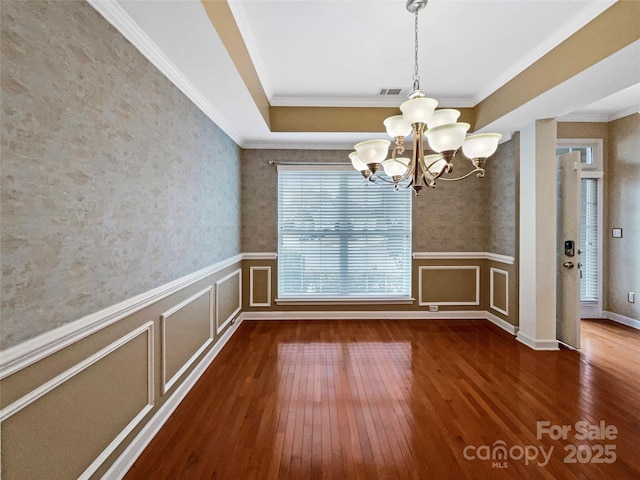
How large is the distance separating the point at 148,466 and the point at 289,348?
5.58 feet

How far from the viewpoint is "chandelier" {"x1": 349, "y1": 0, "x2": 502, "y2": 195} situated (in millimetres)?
1556

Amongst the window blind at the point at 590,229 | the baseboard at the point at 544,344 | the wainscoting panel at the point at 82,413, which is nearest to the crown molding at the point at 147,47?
the wainscoting panel at the point at 82,413

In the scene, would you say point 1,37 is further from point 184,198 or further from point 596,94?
point 596,94

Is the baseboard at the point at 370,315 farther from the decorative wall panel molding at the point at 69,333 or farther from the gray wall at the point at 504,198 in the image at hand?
the decorative wall panel molding at the point at 69,333

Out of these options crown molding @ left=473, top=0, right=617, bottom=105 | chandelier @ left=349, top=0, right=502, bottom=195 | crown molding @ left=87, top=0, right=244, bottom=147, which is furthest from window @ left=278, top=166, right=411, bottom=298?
chandelier @ left=349, top=0, right=502, bottom=195

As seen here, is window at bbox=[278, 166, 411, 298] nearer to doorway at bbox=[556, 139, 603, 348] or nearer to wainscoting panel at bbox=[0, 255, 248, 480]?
wainscoting panel at bbox=[0, 255, 248, 480]

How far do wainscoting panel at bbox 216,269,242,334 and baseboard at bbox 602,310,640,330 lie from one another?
16.9 feet

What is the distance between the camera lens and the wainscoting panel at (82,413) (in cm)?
104

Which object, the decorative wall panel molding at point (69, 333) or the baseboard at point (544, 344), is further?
the baseboard at point (544, 344)

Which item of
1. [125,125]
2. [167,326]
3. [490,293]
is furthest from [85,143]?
[490,293]

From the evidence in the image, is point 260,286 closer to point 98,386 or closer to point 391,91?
point 98,386

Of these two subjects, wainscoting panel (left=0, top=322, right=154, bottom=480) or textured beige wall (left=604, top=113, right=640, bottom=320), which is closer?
wainscoting panel (left=0, top=322, right=154, bottom=480)

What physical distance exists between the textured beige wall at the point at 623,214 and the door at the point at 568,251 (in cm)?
140

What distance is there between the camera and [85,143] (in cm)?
131
